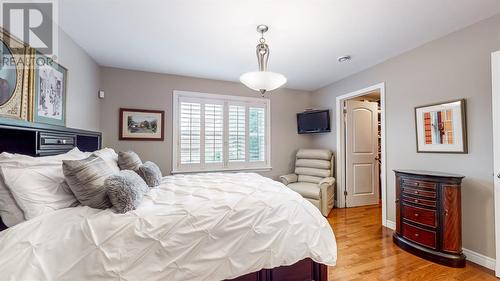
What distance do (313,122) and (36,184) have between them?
422cm

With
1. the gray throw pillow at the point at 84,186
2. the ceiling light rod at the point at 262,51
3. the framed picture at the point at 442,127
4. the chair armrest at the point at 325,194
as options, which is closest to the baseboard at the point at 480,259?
the framed picture at the point at 442,127

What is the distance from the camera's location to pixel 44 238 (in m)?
1.13

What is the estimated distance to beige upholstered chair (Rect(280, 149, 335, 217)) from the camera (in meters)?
3.61

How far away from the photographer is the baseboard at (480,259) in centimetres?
206

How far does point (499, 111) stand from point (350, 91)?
2091mm

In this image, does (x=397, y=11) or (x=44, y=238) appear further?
(x=397, y=11)

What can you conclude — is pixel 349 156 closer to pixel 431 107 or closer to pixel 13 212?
pixel 431 107

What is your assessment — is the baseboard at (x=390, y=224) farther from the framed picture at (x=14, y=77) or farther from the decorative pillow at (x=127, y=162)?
the framed picture at (x=14, y=77)

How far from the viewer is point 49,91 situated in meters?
2.18

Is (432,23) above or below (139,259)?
above

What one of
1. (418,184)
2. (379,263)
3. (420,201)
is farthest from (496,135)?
(379,263)

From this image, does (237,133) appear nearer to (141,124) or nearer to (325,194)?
(141,124)

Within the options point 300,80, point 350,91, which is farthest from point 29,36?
point 350,91

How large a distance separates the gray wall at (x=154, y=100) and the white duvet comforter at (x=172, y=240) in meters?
2.27
